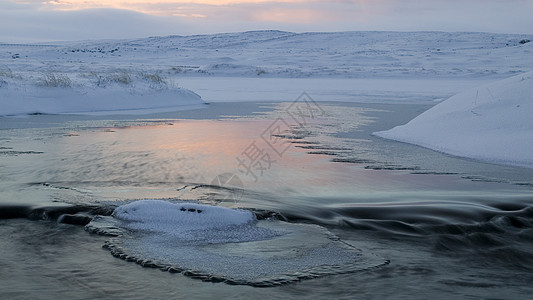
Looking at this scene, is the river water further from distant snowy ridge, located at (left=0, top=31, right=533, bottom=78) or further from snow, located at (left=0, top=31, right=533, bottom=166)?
distant snowy ridge, located at (left=0, top=31, right=533, bottom=78)

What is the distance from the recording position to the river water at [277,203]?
371 centimetres

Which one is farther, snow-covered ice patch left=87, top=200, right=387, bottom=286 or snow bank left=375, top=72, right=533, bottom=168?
snow bank left=375, top=72, right=533, bottom=168

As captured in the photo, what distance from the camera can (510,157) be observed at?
26.5ft

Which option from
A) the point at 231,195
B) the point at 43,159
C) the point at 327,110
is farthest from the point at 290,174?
the point at 327,110

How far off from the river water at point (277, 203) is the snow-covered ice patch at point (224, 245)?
4 centimetres

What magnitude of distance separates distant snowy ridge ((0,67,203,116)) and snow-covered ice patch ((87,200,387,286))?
381 inches

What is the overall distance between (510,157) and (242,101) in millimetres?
11005

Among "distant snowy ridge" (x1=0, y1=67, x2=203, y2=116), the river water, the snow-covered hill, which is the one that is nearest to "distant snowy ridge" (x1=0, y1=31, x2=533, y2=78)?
the snow-covered hill

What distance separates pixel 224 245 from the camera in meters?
4.36

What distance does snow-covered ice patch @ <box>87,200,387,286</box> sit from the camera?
388cm


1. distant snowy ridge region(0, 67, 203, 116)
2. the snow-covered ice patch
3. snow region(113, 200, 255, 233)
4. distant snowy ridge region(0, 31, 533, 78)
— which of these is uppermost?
distant snowy ridge region(0, 31, 533, 78)

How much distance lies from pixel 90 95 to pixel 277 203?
1094 centimetres

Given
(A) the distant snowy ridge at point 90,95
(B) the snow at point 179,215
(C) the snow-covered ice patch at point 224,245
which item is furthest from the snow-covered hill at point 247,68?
(C) the snow-covered ice patch at point 224,245

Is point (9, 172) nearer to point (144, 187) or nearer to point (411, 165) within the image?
point (144, 187)
